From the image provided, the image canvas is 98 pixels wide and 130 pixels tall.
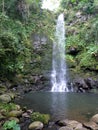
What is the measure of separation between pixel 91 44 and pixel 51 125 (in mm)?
14711

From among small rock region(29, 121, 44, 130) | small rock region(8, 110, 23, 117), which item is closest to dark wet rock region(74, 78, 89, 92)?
small rock region(8, 110, 23, 117)

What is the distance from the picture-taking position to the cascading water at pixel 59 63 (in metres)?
18.3

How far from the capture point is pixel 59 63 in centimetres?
2130

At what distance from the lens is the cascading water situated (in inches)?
721

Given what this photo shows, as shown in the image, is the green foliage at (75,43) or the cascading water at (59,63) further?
the green foliage at (75,43)

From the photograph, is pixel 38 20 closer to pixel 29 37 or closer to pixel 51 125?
pixel 29 37

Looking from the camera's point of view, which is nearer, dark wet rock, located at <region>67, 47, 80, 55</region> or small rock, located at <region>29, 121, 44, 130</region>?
small rock, located at <region>29, 121, 44, 130</region>

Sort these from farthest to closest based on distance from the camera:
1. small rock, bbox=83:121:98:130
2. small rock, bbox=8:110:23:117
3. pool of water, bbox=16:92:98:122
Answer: pool of water, bbox=16:92:98:122, small rock, bbox=8:110:23:117, small rock, bbox=83:121:98:130

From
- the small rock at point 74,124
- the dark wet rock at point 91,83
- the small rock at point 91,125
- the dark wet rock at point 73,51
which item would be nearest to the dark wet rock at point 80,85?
the dark wet rock at point 91,83

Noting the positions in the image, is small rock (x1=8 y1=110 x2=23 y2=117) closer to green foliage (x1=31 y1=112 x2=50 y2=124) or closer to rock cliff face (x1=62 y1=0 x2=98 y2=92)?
green foliage (x1=31 y1=112 x2=50 y2=124)

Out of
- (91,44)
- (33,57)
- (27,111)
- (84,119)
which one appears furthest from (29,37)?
(84,119)

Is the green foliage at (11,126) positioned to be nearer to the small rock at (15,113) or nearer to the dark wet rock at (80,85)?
the small rock at (15,113)

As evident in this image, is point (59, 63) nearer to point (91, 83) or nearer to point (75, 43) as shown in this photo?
point (75, 43)

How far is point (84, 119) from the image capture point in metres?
9.14
